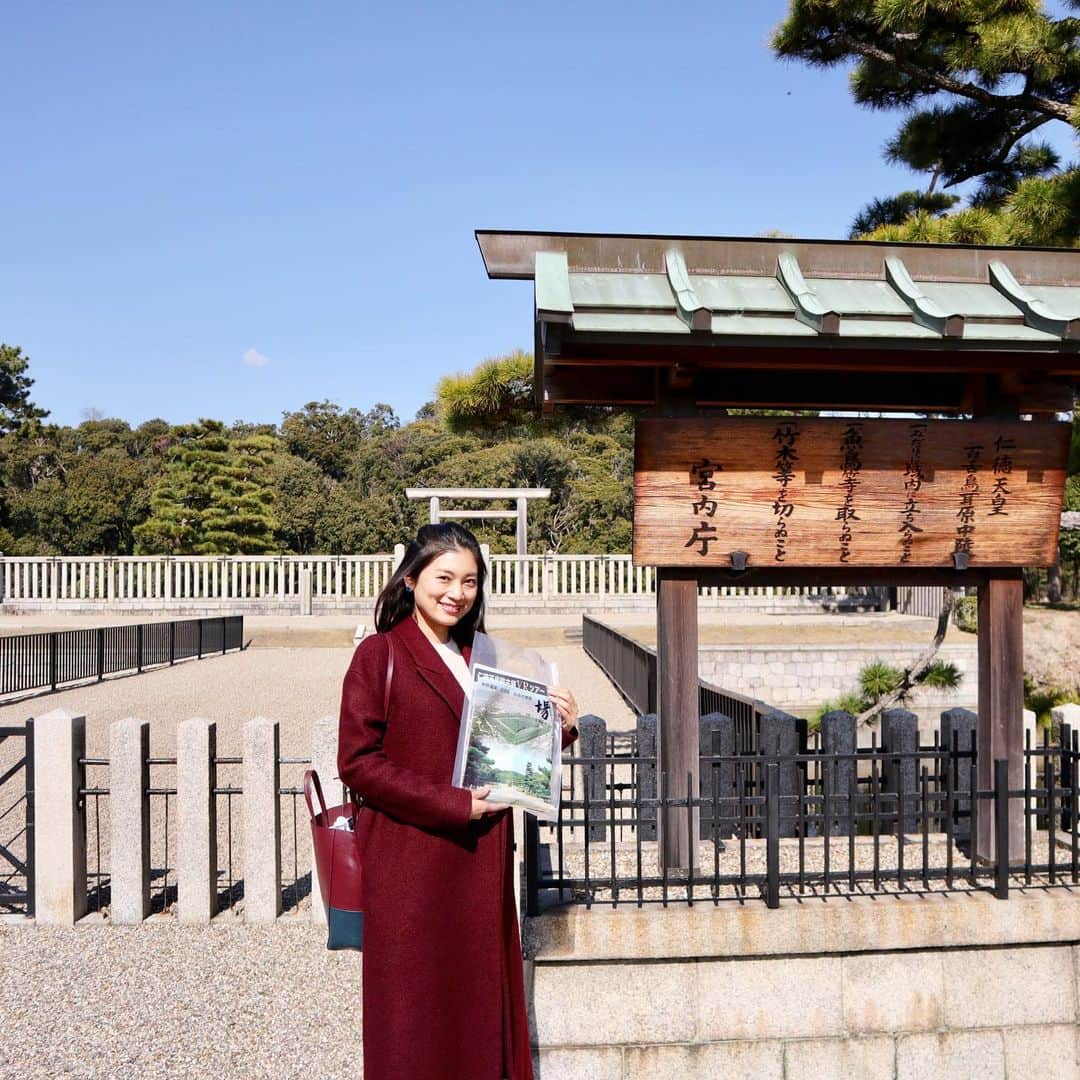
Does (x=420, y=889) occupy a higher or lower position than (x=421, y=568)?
lower

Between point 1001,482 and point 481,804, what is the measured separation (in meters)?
2.69

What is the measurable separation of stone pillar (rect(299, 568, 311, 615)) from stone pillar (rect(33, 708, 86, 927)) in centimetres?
2143

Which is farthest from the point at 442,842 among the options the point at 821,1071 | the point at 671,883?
the point at 821,1071

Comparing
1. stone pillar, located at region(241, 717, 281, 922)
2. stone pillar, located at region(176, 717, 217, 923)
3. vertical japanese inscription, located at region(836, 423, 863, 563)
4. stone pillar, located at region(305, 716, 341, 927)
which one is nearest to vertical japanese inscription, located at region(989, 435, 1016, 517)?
vertical japanese inscription, located at region(836, 423, 863, 563)

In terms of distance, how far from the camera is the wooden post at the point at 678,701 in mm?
3584

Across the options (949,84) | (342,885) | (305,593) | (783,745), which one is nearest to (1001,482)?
(783,745)

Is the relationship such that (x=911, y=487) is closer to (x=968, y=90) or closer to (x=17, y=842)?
(x=17, y=842)

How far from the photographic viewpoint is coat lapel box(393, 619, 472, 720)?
227 centimetres

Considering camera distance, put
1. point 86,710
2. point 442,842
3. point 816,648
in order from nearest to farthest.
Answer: point 442,842 → point 86,710 → point 816,648

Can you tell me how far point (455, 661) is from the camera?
236 cm

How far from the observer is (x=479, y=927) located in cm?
226

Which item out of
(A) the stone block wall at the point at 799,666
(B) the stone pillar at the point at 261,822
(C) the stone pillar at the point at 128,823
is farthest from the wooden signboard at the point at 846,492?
(A) the stone block wall at the point at 799,666

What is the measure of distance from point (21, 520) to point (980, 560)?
3351cm

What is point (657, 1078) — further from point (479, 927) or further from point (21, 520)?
point (21, 520)
